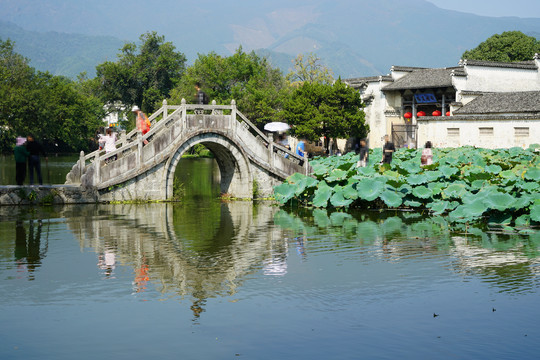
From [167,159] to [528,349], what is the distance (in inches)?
691

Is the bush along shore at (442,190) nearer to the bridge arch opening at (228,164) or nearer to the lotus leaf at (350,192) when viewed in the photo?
the lotus leaf at (350,192)

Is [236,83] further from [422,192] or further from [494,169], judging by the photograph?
[422,192]

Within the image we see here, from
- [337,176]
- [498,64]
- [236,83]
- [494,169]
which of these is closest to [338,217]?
[337,176]

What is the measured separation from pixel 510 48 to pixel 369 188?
57859mm

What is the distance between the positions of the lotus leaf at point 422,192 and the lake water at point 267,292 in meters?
2.25

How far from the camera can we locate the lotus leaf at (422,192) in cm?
2084

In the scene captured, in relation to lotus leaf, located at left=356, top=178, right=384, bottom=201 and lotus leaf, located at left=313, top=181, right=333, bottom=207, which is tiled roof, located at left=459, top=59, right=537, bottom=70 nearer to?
lotus leaf, located at left=313, top=181, right=333, bottom=207

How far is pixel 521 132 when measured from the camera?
120ft

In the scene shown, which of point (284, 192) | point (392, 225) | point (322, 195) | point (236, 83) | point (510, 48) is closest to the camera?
point (392, 225)

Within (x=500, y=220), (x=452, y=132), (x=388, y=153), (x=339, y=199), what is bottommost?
(x=500, y=220)

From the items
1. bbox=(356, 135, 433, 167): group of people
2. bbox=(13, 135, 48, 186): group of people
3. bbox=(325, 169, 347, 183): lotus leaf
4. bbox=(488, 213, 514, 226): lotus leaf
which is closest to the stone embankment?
bbox=(13, 135, 48, 186): group of people

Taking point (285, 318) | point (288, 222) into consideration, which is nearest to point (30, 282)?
point (285, 318)

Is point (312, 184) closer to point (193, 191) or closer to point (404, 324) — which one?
point (193, 191)

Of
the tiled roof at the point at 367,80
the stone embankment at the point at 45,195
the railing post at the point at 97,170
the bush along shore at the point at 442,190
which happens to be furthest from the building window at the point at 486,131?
the stone embankment at the point at 45,195
